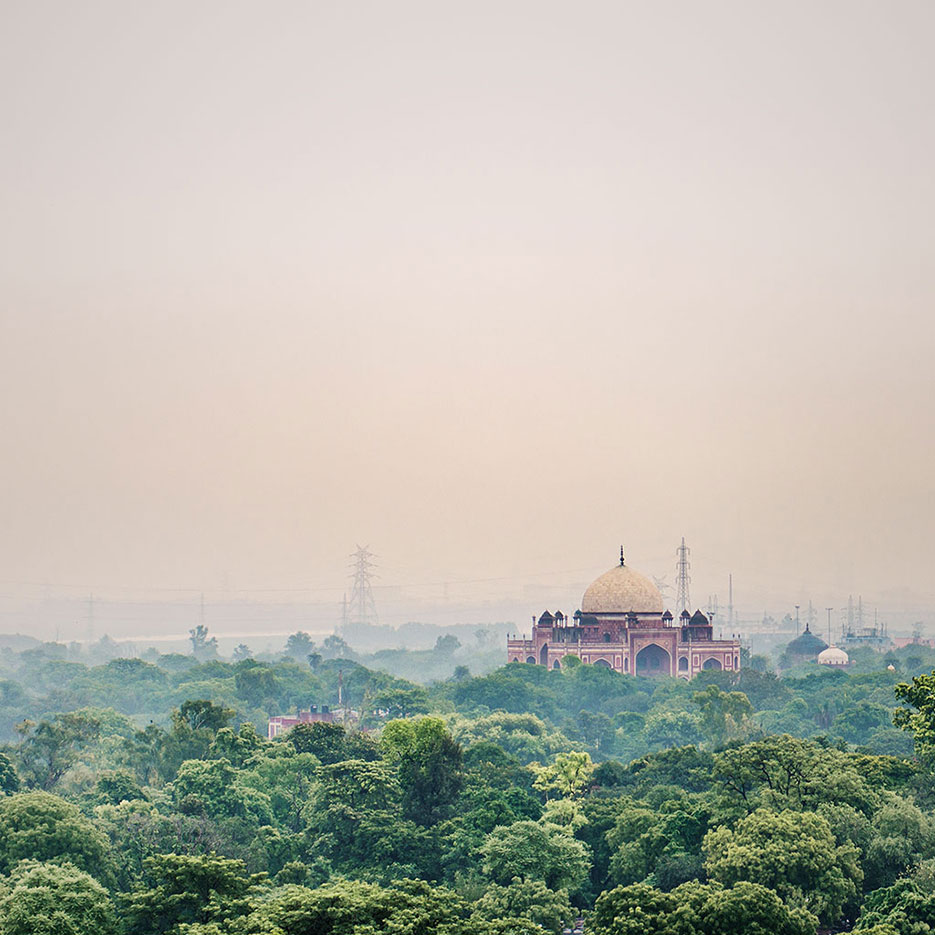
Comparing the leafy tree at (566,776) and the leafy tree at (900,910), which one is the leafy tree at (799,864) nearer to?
the leafy tree at (900,910)

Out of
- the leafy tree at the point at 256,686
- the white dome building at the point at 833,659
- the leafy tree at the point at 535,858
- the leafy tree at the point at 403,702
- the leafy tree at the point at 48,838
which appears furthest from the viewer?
the white dome building at the point at 833,659

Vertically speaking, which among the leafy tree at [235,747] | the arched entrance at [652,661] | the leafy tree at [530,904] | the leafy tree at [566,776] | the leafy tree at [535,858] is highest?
the arched entrance at [652,661]

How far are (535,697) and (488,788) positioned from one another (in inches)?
1898

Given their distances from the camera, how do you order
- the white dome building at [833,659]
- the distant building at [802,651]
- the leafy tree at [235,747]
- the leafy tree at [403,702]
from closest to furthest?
the leafy tree at [235,747] → the leafy tree at [403,702] → the white dome building at [833,659] → the distant building at [802,651]

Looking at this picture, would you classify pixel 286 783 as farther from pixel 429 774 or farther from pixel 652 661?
pixel 652 661

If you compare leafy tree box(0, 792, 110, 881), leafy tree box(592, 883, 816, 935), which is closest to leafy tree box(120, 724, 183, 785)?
leafy tree box(0, 792, 110, 881)

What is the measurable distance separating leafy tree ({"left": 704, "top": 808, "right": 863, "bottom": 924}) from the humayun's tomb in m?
68.7

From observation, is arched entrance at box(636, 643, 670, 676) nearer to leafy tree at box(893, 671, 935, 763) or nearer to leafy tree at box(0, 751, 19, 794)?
leafy tree at box(0, 751, 19, 794)

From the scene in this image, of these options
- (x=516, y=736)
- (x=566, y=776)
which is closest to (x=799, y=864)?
(x=566, y=776)

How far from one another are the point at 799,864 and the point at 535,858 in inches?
323

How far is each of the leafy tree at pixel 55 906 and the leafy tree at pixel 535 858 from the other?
1178 cm

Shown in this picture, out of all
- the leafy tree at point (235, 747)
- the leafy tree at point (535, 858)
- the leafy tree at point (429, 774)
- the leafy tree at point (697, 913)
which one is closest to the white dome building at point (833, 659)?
the leafy tree at point (235, 747)

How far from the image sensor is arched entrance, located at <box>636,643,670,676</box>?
11050cm

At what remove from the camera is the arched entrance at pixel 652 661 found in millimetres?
110500
